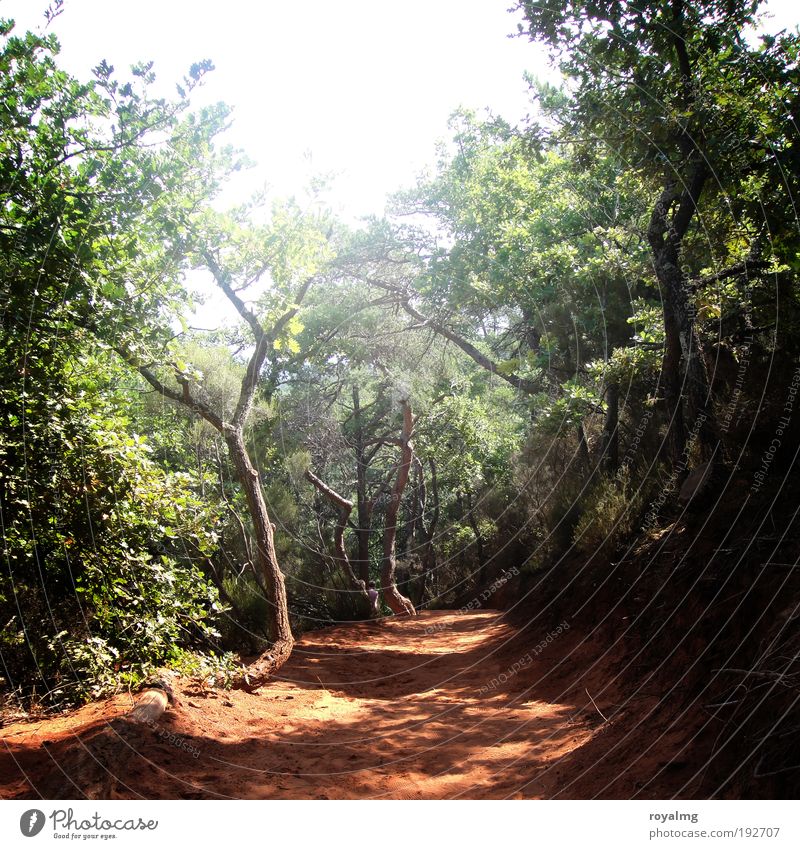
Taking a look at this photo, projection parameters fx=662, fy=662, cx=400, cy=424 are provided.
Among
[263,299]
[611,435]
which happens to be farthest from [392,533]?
[263,299]

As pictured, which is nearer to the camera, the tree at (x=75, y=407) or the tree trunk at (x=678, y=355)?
the tree at (x=75, y=407)

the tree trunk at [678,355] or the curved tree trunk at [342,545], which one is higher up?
the tree trunk at [678,355]

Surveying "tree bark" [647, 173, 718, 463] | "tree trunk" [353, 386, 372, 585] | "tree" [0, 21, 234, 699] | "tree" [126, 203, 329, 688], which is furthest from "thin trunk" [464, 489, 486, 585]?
"tree" [0, 21, 234, 699]

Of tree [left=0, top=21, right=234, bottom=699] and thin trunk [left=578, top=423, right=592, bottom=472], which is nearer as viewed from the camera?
tree [left=0, top=21, right=234, bottom=699]

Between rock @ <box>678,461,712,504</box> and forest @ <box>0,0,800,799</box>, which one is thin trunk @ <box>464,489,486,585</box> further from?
rock @ <box>678,461,712,504</box>

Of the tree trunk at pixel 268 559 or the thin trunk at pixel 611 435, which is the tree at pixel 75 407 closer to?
the tree trunk at pixel 268 559

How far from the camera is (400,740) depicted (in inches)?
205

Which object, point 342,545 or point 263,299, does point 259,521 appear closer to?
point 263,299

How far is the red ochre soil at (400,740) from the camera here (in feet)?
12.1

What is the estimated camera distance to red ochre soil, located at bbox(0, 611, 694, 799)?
3703mm

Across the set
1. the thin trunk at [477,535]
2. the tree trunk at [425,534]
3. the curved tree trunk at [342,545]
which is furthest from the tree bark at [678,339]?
the thin trunk at [477,535]

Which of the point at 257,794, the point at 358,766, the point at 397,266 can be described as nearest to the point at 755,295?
the point at 358,766

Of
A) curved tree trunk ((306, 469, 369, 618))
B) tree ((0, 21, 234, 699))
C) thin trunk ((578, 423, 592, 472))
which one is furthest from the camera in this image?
curved tree trunk ((306, 469, 369, 618))

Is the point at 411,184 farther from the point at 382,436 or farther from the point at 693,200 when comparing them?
the point at 693,200
